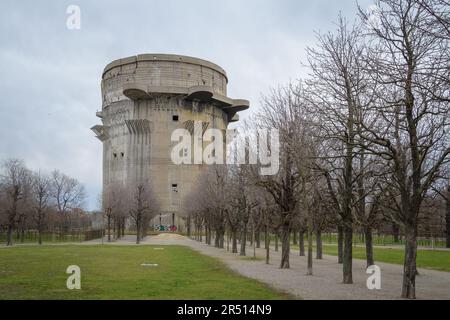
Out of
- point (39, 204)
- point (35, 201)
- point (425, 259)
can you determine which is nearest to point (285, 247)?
point (425, 259)

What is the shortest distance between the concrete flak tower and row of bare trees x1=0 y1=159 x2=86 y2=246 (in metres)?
14.2

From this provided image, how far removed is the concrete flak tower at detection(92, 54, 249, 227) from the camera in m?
102

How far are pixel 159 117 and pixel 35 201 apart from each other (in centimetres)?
2946

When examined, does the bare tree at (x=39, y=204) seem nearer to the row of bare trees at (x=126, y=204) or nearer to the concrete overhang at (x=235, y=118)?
the row of bare trees at (x=126, y=204)

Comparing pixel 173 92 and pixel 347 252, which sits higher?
pixel 173 92

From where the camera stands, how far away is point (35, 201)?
8838 centimetres

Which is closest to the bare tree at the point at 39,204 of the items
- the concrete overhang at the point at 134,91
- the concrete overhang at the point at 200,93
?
the concrete overhang at the point at 134,91

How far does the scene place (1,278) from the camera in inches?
824

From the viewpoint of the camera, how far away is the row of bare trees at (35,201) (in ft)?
203

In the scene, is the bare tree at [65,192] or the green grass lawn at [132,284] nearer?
the green grass lawn at [132,284]

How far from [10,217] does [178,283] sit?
4386cm

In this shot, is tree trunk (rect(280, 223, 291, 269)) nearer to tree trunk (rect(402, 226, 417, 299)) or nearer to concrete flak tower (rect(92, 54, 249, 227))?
tree trunk (rect(402, 226, 417, 299))

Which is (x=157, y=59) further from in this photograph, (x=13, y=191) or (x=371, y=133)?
(x=371, y=133)

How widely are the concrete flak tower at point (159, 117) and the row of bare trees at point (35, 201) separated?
1421 cm
